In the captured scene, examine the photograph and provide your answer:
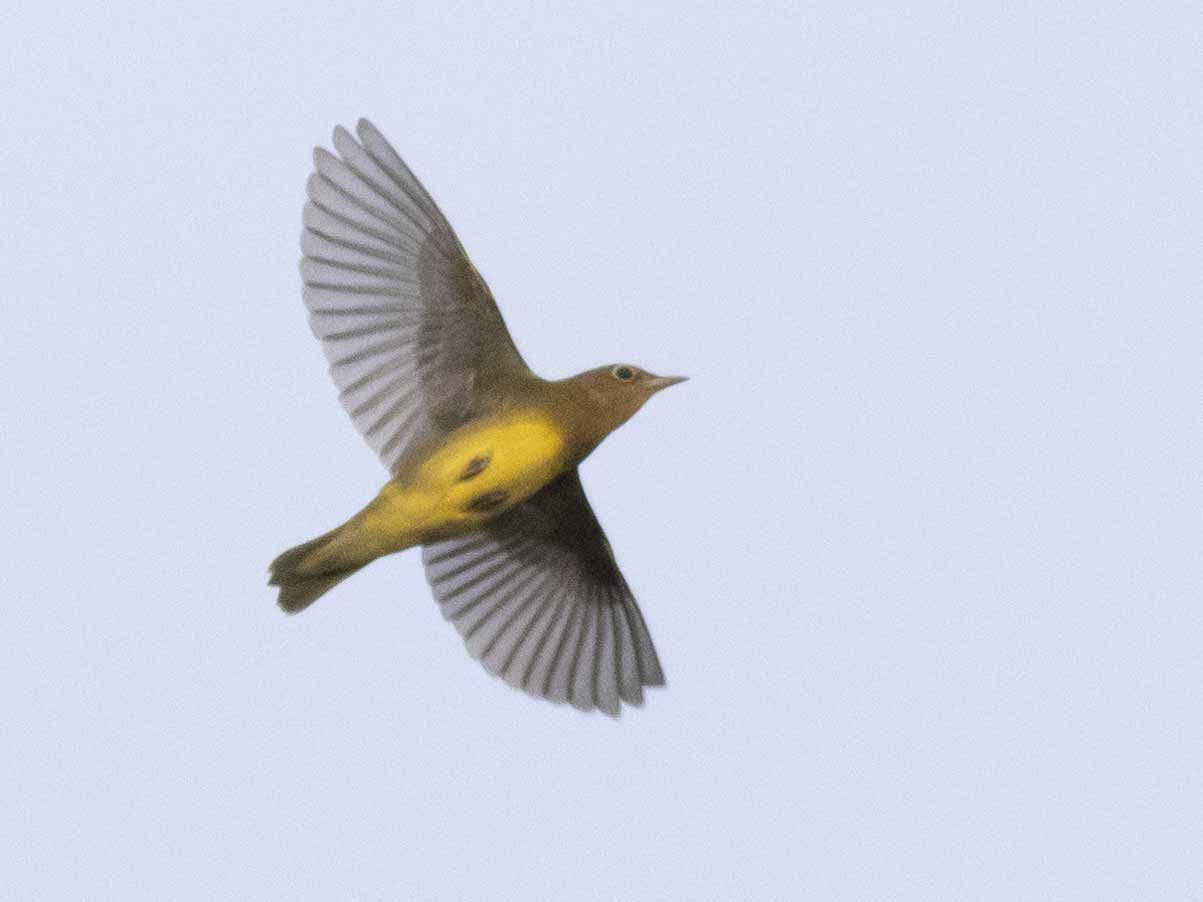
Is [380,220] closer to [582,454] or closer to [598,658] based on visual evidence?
[582,454]

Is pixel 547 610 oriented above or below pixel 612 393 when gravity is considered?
below

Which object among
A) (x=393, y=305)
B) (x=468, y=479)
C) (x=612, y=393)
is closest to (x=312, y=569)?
(x=468, y=479)

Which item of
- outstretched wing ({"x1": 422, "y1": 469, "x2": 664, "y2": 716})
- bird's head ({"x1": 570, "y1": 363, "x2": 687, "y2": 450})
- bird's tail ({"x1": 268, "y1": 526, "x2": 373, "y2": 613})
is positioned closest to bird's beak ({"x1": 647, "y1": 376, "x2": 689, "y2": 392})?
bird's head ({"x1": 570, "y1": 363, "x2": 687, "y2": 450})

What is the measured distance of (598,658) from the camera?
42.8 feet

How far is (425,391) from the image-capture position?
1188cm

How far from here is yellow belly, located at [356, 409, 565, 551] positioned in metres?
11.3

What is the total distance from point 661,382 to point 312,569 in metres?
1.90

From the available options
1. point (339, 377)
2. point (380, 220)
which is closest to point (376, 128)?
point (380, 220)

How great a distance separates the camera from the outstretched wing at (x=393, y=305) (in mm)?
11836

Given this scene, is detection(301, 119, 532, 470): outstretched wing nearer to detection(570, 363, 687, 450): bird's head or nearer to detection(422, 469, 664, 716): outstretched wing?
detection(570, 363, 687, 450): bird's head

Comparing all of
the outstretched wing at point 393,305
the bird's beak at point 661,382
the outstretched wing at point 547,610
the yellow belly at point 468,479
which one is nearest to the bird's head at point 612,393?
the bird's beak at point 661,382

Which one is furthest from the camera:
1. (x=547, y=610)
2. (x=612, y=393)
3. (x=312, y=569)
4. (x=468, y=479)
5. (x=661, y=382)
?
(x=547, y=610)

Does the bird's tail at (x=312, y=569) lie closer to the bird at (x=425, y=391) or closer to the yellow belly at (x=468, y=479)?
the bird at (x=425, y=391)

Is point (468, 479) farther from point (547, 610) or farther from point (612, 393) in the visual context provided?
point (547, 610)
